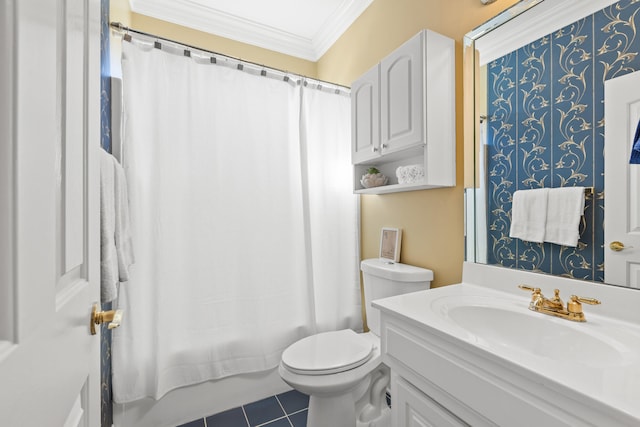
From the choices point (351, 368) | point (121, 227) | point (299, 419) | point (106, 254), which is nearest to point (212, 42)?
point (121, 227)

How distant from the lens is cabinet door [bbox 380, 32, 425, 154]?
1.38 m

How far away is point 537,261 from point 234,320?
154 cm

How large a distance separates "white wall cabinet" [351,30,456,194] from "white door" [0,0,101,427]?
1218 mm

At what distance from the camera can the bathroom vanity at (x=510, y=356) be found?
0.57 m

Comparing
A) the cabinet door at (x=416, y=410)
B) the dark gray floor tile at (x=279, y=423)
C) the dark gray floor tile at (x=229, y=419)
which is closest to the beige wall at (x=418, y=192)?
the cabinet door at (x=416, y=410)

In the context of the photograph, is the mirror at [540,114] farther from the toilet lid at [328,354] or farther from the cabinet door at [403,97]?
the toilet lid at [328,354]

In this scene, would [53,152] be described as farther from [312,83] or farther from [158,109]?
[312,83]

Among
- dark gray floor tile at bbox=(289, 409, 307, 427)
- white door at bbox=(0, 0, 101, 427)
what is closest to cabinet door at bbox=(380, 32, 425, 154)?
white door at bbox=(0, 0, 101, 427)

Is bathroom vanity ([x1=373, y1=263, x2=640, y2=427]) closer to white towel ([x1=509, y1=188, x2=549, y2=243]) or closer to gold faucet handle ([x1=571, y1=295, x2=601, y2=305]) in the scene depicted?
gold faucet handle ([x1=571, y1=295, x2=601, y2=305])

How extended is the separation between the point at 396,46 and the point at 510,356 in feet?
5.78

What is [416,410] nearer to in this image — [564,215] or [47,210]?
[564,215]

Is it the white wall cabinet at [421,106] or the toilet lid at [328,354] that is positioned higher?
the white wall cabinet at [421,106]

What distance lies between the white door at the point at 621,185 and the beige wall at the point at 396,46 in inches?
21.3

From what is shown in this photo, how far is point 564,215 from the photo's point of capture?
3.34ft
